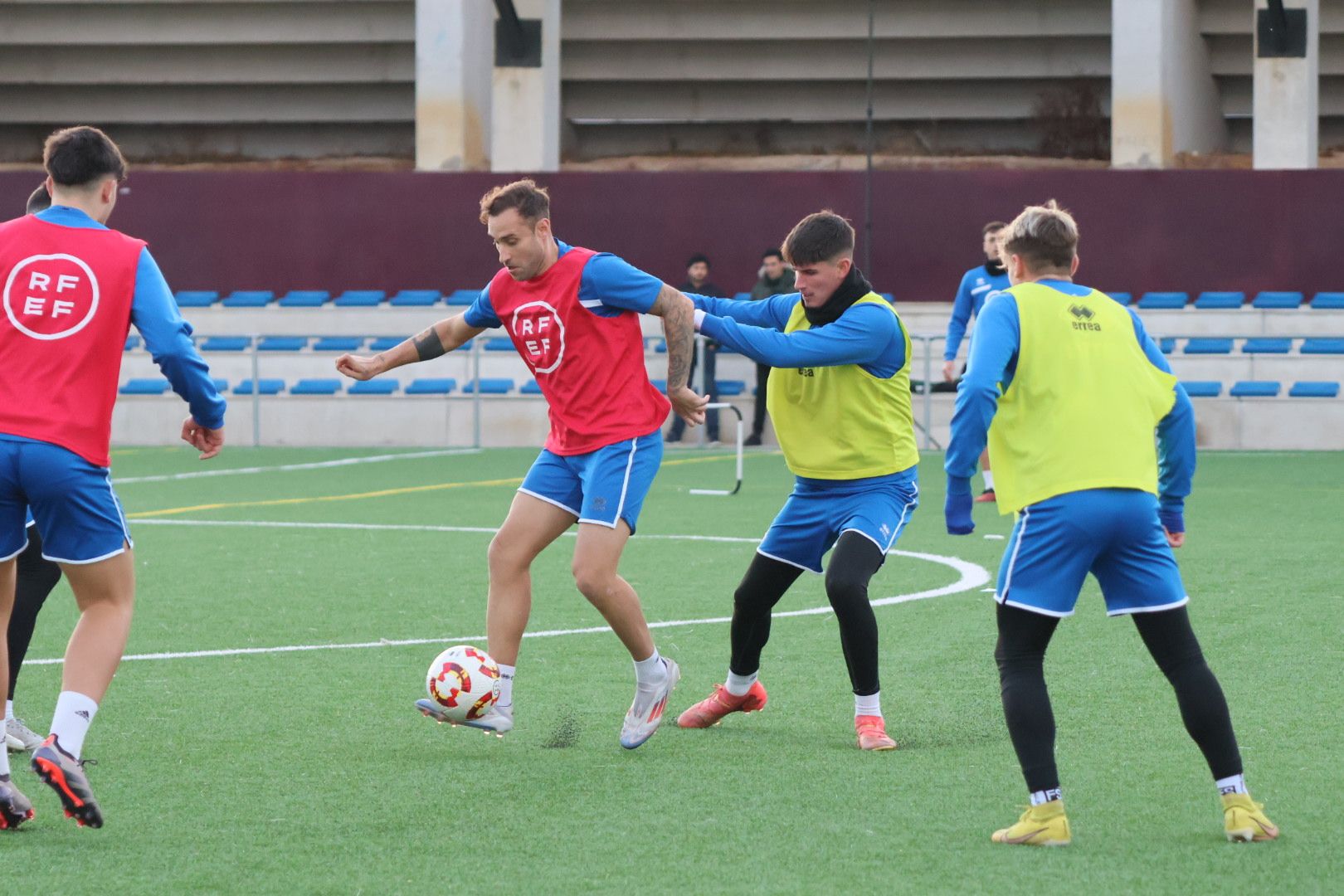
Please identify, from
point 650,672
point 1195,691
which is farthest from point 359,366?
point 1195,691

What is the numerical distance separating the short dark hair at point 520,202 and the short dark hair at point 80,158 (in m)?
1.27

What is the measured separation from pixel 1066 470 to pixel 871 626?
5.02ft

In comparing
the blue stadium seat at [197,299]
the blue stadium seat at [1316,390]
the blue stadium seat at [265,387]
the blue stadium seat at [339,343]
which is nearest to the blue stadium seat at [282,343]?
the blue stadium seat at [339,343]

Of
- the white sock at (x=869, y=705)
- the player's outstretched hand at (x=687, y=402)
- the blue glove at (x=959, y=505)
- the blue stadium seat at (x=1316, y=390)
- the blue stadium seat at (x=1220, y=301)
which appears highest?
the blue stadium seat at (x=1220, y=301)

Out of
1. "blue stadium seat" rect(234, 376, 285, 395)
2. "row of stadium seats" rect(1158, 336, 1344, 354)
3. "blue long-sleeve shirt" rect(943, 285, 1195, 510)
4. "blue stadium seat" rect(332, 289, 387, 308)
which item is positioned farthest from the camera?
"blue stadium seat" rect(332, 289, 387, 308)

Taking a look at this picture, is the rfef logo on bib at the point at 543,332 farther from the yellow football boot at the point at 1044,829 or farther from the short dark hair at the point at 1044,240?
the yellow football boot at the point at 1044,829

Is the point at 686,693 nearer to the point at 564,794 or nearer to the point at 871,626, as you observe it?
the point at 871,626

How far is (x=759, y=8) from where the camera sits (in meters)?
28.6

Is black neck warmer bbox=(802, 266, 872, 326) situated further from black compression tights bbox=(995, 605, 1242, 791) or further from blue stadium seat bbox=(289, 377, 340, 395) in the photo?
blue stadium seat bbox=(289, 377, 340, 395)

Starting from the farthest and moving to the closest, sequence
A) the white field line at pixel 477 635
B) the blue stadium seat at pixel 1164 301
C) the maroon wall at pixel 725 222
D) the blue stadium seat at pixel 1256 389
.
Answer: the maroon wall at pixel 725 222, the blue stadium seat at pixel 1164 301, the blue stadium seat at pixel 1256 389, the white field line at pixel 477 635

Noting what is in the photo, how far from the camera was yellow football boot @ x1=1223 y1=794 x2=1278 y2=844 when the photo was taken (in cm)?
454

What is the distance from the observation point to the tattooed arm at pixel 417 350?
618 centimetres

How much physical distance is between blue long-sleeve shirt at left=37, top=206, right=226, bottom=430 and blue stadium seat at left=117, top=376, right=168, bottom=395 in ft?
58.7

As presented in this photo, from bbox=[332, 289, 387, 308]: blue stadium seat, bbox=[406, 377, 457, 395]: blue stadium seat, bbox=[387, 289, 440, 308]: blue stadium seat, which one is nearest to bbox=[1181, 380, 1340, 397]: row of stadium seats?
bbox=[406, 377, 457, 395]: blue stadium seat
